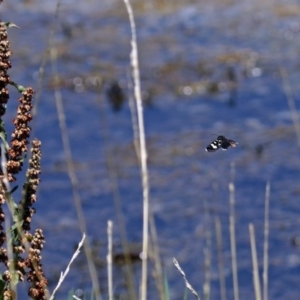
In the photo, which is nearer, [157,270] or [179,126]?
[157,270]

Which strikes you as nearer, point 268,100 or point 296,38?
point 268,100

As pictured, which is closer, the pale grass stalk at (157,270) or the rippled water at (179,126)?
the pale grass stalk at (157,270)

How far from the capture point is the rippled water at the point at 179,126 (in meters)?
6.73

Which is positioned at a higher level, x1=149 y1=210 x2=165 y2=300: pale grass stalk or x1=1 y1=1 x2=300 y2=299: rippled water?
x1=1 y1=1 x2=300 y2=299: rippled water

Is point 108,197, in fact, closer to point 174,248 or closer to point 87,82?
point 174,248

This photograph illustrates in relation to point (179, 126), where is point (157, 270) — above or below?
below

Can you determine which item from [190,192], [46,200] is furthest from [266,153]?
[46,200]

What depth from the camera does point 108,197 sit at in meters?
7.38

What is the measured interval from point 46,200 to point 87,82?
90.6 inches

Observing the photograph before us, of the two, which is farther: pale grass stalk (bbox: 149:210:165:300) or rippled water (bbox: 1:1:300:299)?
rippled water (bbox: 1:1:300:299)

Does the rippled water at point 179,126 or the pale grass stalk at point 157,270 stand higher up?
the rippled water at point 179,126

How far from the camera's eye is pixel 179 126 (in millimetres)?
8258

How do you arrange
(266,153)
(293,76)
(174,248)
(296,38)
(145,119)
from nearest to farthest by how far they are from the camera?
(174,248)
(266,153)
(145,119)
(293,76)
(296,38)

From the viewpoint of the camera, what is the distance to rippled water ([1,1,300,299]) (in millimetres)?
6730
